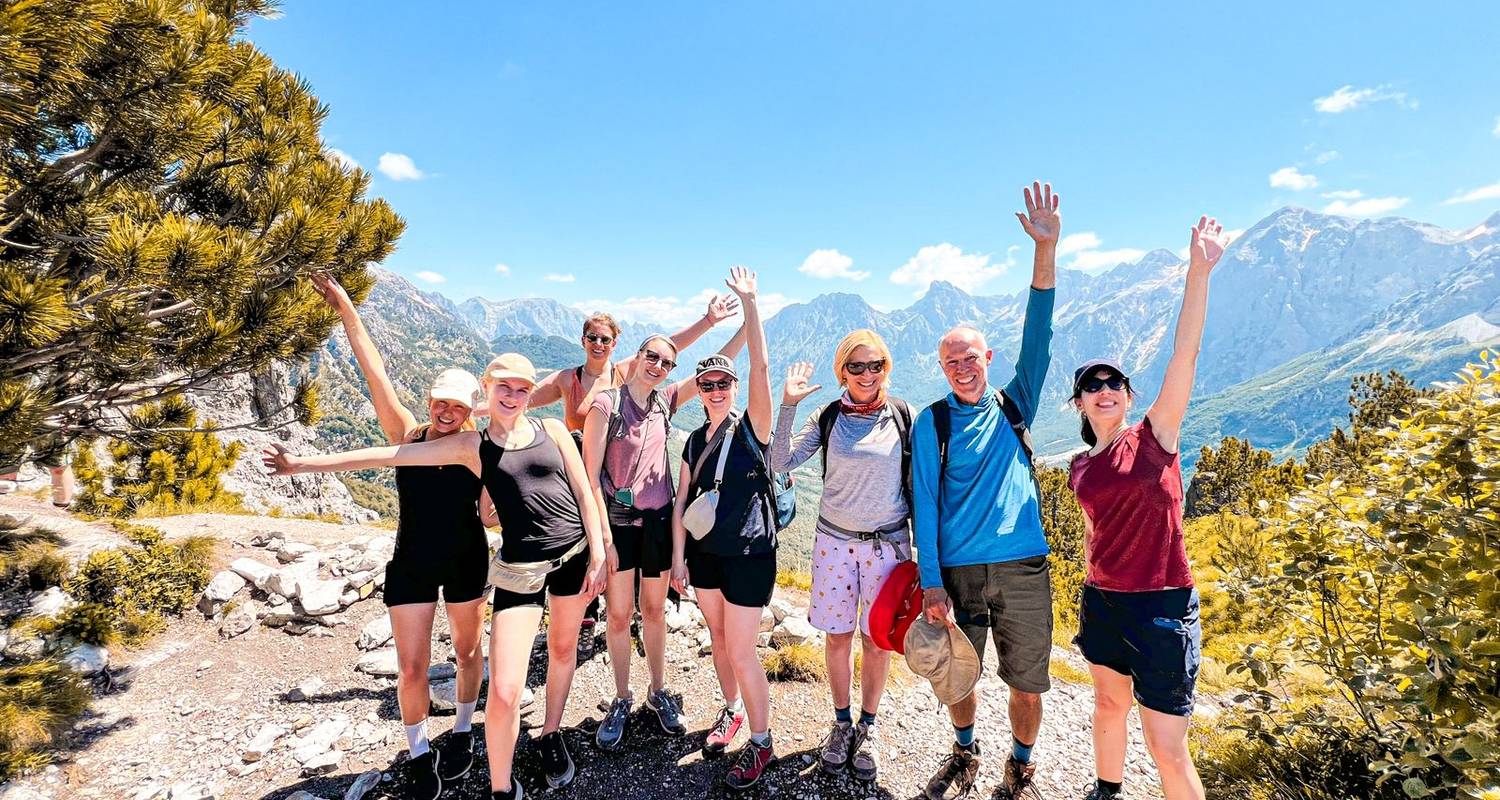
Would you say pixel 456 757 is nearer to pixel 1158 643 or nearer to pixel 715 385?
pixel 715 385

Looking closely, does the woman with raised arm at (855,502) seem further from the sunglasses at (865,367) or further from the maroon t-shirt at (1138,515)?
the maroon t-shirt at (1138,515)

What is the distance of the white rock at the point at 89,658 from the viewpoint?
5.96 metres

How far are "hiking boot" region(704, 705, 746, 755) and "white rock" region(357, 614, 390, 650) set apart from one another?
182 inches

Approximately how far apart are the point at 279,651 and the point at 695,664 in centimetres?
515

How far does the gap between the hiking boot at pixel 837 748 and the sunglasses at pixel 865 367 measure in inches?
114

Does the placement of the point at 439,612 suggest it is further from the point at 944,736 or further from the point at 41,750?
the point at 944,736

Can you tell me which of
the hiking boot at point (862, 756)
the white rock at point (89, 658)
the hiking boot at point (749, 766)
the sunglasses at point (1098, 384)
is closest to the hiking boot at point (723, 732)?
the hiking boot at point (749, 766)

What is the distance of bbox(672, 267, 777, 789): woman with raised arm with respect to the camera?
164 inches

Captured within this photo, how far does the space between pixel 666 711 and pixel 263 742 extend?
3.64m

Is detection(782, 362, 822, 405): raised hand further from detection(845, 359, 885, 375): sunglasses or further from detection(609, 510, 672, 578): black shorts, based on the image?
detection(609, 510, 672, 578): black shorts

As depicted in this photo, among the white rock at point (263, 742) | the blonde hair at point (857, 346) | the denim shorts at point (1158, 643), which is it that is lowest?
the white rock at point (263, 742)

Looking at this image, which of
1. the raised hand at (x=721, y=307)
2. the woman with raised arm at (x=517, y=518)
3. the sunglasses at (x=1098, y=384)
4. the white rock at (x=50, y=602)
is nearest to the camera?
the sunglasses at (x=1098, y=384)

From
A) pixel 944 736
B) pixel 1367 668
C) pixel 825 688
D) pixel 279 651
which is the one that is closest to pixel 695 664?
pixel 825 688

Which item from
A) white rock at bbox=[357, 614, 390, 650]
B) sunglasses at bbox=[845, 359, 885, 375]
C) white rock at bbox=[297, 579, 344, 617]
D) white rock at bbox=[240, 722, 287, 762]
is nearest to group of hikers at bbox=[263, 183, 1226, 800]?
sunglasses at bbox=[845, 359, 885, 375]
